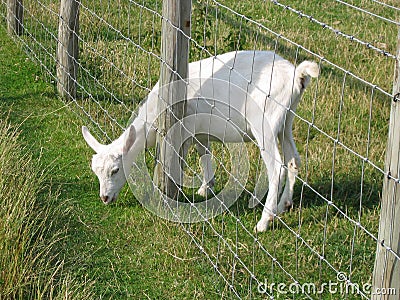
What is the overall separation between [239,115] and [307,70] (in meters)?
0.65

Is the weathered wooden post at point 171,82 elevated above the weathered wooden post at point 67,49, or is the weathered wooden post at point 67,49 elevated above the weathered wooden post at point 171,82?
the weathered wooden post at point 171,82

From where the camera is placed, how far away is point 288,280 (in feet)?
16.4

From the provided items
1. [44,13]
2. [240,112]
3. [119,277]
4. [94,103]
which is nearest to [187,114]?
[240,112]

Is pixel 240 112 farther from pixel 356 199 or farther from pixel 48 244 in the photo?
pixel 48 244

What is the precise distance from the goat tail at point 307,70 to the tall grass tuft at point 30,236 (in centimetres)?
191

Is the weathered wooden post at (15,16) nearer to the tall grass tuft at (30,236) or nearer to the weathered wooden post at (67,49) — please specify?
the weathered wooden post at (67,49)

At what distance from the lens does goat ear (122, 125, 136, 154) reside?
574 cm

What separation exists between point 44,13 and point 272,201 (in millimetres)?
5743

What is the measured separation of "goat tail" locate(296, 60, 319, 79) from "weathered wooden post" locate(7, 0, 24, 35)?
5.50m

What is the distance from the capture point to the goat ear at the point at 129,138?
5.74m

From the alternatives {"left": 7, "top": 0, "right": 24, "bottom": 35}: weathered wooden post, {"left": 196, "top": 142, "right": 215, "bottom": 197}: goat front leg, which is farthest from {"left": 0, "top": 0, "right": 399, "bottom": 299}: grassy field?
{"left": 7, "top": 0, "right": 24, "bottom": 35}: weathered wooden post

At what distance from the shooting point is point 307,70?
5.40 m

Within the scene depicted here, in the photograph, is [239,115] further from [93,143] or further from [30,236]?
[30,236]

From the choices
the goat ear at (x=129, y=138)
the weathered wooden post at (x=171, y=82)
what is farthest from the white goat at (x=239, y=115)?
the weathered wooden post at (x=171, y=82)
